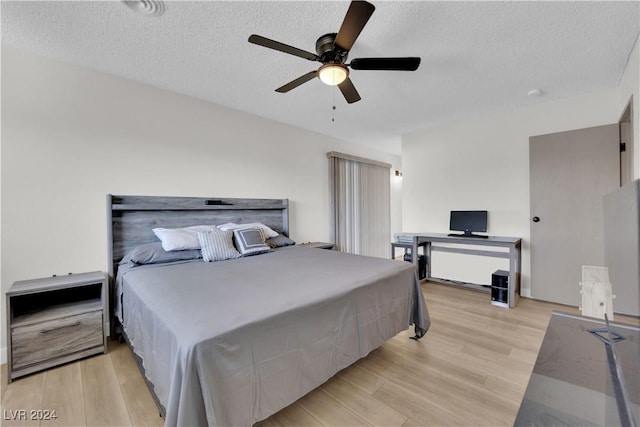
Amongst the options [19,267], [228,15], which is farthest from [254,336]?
[19,267]

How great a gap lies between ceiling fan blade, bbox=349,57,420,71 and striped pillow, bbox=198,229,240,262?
1.99 metres

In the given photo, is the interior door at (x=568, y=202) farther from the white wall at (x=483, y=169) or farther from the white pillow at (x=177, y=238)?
the white pillow at (x=177, y=238)

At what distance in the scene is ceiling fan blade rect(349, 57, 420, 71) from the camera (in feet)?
5.71

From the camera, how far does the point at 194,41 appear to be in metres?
2.02

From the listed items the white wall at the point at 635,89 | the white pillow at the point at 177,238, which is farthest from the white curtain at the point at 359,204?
the white wall at the point at 635,89

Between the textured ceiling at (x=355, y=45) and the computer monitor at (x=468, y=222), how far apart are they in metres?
1.56

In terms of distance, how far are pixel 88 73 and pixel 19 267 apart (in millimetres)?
1783

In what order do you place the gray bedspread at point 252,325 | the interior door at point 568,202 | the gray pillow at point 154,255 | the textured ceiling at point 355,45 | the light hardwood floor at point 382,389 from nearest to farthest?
1. the gray bedspread at point 252,325
2. the light hardwood floor at point 382,389
3. the textured ceiling at point 355,45
4. the gray pillow at point 154,255
5. the interior door at point 568,202

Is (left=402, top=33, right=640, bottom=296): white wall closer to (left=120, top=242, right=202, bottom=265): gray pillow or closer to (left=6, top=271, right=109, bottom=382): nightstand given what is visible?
(left=120, top=242, right=202, bottom=265): gray pillow

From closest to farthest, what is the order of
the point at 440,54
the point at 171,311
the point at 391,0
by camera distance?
the point at 171,311
the point at 391,0
the point at 440,54

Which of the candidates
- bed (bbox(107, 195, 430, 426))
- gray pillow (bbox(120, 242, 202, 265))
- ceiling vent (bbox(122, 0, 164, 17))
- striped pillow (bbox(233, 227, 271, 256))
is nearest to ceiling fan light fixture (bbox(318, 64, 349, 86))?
ceiling vent (bbox(122, 0, 164, 17))

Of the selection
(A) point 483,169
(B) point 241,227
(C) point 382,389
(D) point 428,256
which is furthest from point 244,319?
(A) point 483,169

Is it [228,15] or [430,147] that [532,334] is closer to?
[430,147]

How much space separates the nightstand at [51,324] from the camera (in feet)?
5.95
